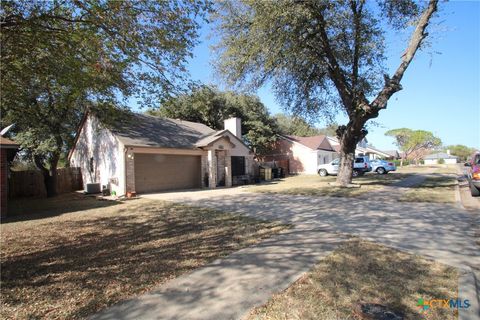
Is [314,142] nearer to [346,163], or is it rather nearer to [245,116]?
[245,116]

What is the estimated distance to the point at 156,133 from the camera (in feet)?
59.4

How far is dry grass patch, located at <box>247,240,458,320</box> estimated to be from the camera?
3111mm

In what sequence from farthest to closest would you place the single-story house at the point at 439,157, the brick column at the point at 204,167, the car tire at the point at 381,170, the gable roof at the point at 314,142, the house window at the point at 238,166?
the single-story house at the point at 439,157 → the gable roof at the point at 314,142 → the car tire at the point at 381,170 → the house window at the point at 238,166 → the brick column at the point at 204,167

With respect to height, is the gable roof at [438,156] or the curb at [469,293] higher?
the gable roof at [438,156]

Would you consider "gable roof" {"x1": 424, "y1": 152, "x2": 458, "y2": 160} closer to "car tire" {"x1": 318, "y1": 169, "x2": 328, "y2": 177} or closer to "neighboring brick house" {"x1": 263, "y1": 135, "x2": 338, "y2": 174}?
"neighboring brick house" {"x1": 263, "y1": 135, "x2": 338, "y2": 174}

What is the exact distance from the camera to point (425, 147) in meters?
66.2

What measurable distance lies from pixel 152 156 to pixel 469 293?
15.9 meters

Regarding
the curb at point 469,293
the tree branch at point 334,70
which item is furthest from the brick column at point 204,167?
the curb at point 469,293

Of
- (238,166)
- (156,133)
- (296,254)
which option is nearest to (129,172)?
(156,133)

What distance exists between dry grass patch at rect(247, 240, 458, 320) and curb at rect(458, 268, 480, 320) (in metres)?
0.07

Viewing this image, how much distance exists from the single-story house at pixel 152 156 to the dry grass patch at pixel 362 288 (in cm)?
1278

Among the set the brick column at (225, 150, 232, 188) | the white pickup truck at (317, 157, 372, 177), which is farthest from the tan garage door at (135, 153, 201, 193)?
the white pickup truck at (317, 157, 372, 177)

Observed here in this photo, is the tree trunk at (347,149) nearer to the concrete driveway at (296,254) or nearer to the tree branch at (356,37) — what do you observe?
the tree branch at (356,37)

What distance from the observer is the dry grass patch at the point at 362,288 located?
3111mm
